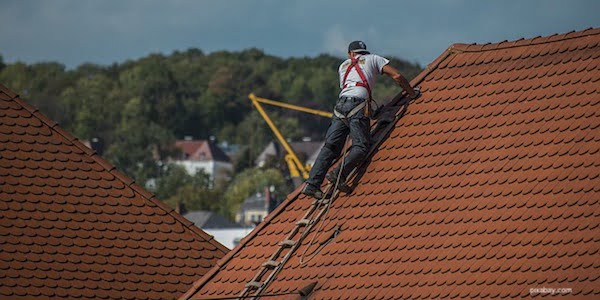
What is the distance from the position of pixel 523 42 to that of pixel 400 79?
1.72 m

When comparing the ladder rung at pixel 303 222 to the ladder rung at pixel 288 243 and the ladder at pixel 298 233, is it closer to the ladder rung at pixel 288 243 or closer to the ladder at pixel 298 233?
the ladder at pixel 298 233

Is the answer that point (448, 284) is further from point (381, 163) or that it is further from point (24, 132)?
point (24, 132)

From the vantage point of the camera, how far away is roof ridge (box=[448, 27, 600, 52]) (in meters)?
20.7

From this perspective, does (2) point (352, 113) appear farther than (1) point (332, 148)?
No

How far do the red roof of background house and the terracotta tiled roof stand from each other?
5.03ft

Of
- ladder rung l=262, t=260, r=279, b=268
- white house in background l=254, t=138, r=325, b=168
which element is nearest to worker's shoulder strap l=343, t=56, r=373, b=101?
ladder rung l=262, t=260, r=279, b=268

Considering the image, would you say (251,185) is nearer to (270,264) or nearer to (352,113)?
(352,113)

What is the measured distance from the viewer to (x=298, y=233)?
2109 centimetres

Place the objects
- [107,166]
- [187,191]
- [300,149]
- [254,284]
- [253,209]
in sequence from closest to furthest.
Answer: [254,284] → [107,166] → [253,209] → [187,191] → [300,149]

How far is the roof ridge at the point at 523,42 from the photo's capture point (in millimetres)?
20656

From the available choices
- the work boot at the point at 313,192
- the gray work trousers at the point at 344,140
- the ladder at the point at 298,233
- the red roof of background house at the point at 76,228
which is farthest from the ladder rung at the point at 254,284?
the red roof of background house at the point at 76,228

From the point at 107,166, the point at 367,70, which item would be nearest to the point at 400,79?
the point at 367,70

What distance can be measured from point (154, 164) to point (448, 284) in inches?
6392

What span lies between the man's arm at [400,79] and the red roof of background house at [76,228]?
392 cm
